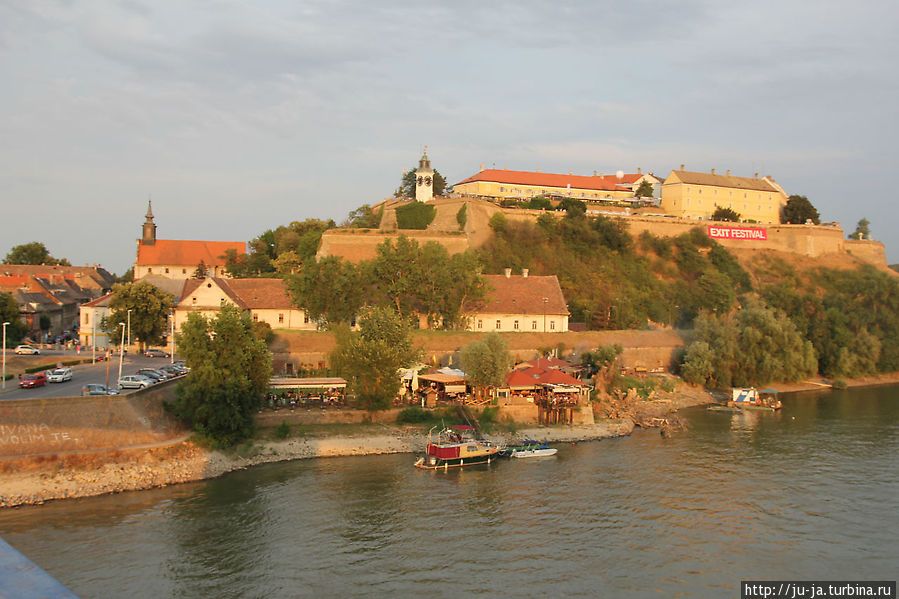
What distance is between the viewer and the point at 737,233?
60.4 m

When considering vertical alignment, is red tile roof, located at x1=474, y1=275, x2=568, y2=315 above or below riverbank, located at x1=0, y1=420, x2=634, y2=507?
above

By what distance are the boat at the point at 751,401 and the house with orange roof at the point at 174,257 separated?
41.7 meters

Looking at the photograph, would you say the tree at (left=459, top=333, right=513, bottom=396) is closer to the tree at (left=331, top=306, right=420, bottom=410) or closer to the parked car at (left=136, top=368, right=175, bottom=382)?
the tree at (left=331, top=306, right=420, bottom=410)

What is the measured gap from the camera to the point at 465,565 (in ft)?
53.3

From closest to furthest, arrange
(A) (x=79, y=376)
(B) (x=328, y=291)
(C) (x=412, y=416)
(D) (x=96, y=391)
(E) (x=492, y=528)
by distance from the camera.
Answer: (E) (x=492, y=528) < (D) (x=96, y=391) < (C) (x=412, y=416) < (A) (x=79, y=376) < (B) (x=328, y=291)

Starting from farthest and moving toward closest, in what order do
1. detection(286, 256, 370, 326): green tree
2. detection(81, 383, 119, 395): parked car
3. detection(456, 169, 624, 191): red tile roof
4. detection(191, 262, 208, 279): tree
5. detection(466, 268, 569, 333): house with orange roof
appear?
detection(456, 169, 624, 191): red tile roof, detection(191, 262, 208, 279): tree, detection(466, 268, 569, 333): house with orange roof, detection(286, 256, 370, 326): green tree, detection(81, 383, 119, 395): parked car

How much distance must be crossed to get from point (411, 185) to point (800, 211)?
36.9 m

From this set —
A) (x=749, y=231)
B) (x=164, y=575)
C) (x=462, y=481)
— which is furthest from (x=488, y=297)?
(x=749, y=231)

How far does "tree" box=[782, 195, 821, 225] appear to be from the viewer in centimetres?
6544

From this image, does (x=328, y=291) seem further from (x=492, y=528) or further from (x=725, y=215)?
(x=725, y=215)

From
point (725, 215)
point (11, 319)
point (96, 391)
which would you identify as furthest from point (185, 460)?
point (725, 215)

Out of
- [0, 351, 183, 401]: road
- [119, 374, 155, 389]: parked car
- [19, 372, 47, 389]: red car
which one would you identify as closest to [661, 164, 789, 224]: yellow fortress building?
[0, 351, 183, 401]: road

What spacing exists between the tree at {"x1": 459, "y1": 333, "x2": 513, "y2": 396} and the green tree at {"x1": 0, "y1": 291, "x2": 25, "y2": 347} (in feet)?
82.7

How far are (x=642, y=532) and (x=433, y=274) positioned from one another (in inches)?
873
